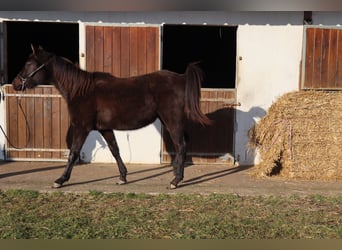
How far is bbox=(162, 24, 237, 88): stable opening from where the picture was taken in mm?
9602

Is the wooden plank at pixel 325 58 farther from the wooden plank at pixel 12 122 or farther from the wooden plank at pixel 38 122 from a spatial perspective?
the wooden plank at pixel 12 122

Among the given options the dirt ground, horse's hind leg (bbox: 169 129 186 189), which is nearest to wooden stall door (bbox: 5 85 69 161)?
the dirt ground

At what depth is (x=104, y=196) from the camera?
5.14 meters

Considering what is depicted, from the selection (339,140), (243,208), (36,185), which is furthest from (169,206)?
(339,140)

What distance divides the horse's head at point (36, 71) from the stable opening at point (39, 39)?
97.0 inches

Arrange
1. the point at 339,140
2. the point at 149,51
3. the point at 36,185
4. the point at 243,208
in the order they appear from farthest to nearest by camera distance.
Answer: the point at 149,51, the point at 339,140, the point at 36,185, the point at 243,208

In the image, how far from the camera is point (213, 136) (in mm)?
7195

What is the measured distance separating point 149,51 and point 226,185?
2556mm

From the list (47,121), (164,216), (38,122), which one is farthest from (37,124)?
(164,216)

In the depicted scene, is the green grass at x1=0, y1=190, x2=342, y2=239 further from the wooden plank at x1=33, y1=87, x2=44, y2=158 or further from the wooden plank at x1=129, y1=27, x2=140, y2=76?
the wooden plank at x1=129, y1=27, x2=140, y2=76

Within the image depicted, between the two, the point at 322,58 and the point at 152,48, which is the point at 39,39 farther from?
the point at 322,58

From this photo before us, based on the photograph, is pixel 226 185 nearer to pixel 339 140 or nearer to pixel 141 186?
pixel 141 186

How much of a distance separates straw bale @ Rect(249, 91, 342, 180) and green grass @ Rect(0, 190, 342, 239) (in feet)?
3.42

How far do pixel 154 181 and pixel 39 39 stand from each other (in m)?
4.99
